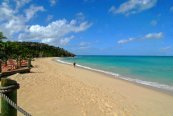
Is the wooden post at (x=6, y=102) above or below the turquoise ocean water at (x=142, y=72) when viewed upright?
above

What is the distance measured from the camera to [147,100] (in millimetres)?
11273

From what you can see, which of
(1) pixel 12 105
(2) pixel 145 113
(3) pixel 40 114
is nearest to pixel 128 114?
(2) pixel 145 113

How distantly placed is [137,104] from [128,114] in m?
2.04

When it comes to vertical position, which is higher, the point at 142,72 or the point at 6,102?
the point at 6,102

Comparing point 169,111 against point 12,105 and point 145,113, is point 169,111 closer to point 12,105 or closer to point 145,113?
point 145,113

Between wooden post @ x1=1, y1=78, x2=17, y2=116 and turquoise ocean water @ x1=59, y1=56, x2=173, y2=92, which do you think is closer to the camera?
wooden post @ x1=1, y1=78, x2=17, y2=116

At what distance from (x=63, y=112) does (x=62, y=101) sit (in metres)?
1.48

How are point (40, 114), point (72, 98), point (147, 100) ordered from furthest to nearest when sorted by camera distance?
1. point (147, 100)
2. point (72, 98)
3. point (40, 114)

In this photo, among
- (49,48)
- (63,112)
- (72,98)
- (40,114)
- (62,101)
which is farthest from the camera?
(49,48)

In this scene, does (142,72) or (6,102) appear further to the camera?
(142,72)

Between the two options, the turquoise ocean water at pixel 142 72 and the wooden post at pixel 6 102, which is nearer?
the wooden post at pixel 6 102

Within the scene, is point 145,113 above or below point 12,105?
below

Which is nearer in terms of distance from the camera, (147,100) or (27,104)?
(27,104)

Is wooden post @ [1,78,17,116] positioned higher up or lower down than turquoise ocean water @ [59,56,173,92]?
higher up
